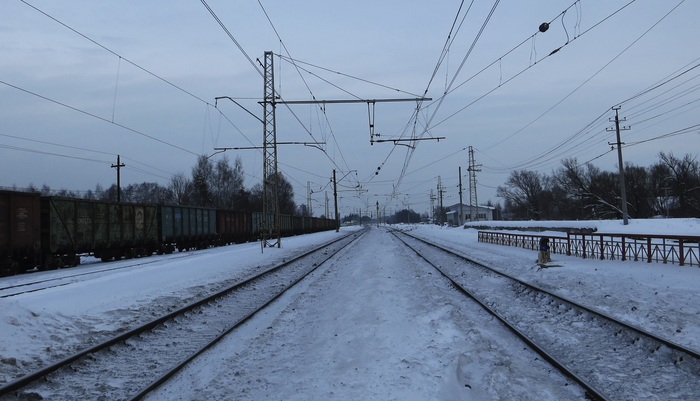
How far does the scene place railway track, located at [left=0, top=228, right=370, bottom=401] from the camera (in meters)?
5.55

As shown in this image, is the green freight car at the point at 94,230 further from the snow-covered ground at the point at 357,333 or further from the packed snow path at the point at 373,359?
the packed snow path at the point at 373,359

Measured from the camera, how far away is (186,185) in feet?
340

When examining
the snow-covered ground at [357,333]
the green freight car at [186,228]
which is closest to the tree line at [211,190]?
the green freight car at [186,228]

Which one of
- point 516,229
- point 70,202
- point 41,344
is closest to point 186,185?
point 516,229

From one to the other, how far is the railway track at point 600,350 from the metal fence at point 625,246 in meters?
8.24

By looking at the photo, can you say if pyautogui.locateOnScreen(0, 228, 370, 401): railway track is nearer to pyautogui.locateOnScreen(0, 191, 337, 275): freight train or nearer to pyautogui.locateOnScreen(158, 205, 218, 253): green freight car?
pyautogui.locateOnScreen(0, 191, 337, 275): freight train

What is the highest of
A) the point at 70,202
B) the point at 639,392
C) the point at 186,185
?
the point at 186,185

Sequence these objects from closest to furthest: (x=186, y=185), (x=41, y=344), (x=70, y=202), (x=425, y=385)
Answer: (x=425, y=385)
(x=41, y=344)
(x=70, y=202)
(x=186, y=185)

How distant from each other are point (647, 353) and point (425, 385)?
381 centimetres

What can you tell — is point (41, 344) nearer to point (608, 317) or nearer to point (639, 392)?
point (639, 392)

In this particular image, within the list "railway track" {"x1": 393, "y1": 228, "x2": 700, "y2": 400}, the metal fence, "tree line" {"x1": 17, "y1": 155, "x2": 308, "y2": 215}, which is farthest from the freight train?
"tree line" {"x1": 17, "y1": 155, "x2": 308, "y2": 215}

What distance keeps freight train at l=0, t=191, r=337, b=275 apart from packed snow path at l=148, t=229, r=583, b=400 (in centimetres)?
1429

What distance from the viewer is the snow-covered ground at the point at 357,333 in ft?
18.2

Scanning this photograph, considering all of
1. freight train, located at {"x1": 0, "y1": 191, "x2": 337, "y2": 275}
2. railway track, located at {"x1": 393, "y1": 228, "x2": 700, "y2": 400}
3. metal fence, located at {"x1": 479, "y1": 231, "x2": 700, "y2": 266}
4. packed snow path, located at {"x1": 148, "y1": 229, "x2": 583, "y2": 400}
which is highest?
freight train, located at {"x1": 0, "y1": 191, "x2": 337, "y2": 275}
